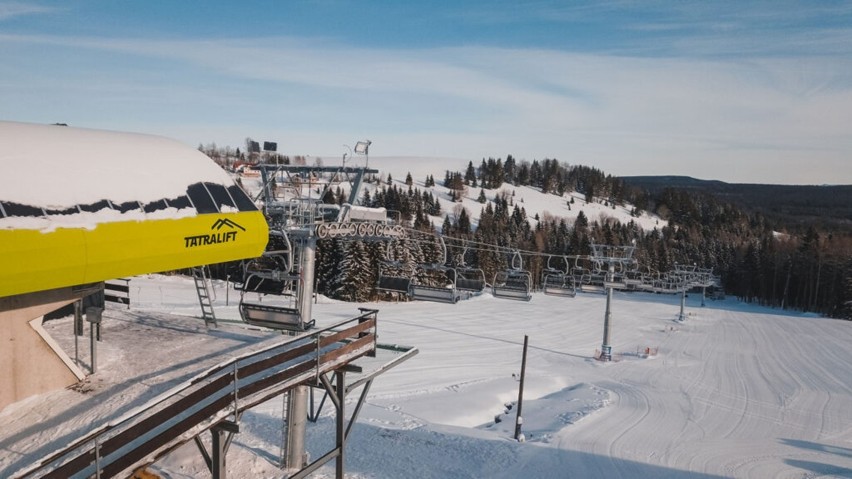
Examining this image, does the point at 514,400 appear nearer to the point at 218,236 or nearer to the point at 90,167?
the point at 218,236

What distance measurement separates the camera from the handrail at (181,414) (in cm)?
654

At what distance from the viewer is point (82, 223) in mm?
8750

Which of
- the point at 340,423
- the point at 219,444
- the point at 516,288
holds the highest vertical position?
the point at 516,288

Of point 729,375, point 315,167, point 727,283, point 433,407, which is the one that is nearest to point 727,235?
point 727,283

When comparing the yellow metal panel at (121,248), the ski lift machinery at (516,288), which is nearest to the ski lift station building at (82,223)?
the yellow metal panel at (121,248)

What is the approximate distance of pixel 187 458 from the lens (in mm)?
12461

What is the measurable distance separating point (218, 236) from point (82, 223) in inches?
104

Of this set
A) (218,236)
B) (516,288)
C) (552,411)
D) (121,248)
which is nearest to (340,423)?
(218,236)

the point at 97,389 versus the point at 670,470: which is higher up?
the point at 97,389

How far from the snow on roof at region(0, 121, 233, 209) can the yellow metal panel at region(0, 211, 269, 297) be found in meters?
0.61

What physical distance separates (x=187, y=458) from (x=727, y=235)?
144006 mm

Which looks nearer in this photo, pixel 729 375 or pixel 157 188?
pixel 157 188

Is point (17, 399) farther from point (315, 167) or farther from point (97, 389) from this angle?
point (315, 167)

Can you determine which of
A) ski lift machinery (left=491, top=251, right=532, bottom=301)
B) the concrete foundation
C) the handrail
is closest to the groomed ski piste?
the concrete foundation
